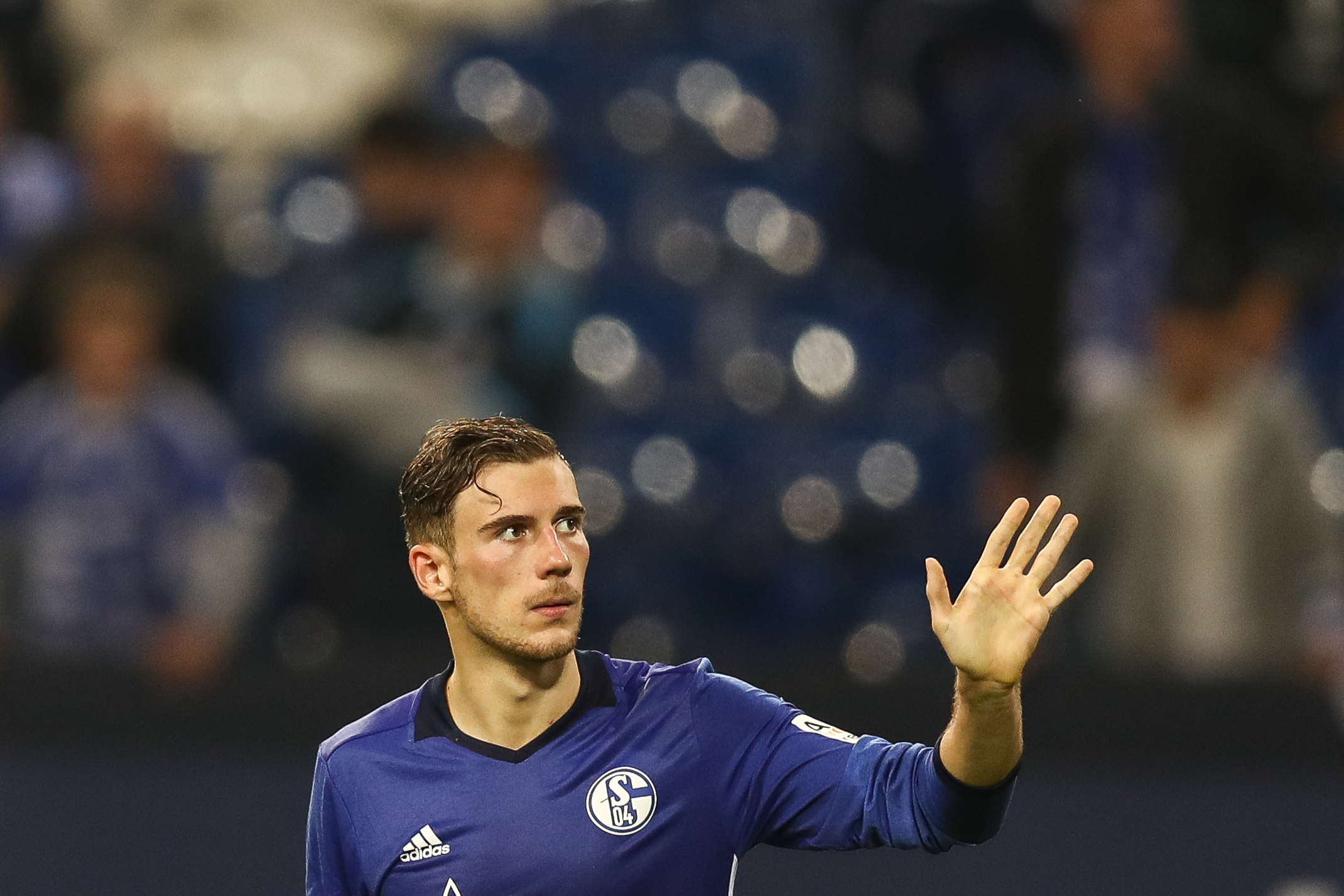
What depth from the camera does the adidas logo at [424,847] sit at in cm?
349

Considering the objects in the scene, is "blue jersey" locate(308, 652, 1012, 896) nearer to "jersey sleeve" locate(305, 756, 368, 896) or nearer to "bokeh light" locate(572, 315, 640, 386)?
"jersey sleeve" locate(305, 756, 368, 896)

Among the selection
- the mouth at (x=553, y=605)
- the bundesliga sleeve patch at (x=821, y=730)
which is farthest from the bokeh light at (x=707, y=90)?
the mouth at (x=553, y=605)

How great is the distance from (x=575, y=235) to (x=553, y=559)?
18.3 feet

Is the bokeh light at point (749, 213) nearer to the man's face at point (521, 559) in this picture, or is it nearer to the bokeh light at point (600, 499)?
the bokeh light at point (600, 499)

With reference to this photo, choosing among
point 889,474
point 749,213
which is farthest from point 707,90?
point 889,474

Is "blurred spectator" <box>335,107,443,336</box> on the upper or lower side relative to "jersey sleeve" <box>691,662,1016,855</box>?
upper

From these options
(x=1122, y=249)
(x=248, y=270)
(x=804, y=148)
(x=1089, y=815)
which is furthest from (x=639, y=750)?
(x=804, y=148)

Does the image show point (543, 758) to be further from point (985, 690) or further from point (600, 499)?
point (600, 499)

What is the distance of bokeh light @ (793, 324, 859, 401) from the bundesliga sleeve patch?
472cm

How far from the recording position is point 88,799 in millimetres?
6746

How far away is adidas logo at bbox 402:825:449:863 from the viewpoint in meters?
3.49

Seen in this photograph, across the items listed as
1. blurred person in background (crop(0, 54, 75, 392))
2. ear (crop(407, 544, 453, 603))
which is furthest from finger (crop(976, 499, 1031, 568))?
blurred person in background (crop(0, 54, 75, 392))

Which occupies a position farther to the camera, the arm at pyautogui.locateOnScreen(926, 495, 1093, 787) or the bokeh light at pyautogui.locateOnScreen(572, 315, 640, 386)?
the bokeh light at pyautogui.locateOnScreen(572, 315, 640, 386)

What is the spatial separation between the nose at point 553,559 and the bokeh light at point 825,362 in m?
4.92
